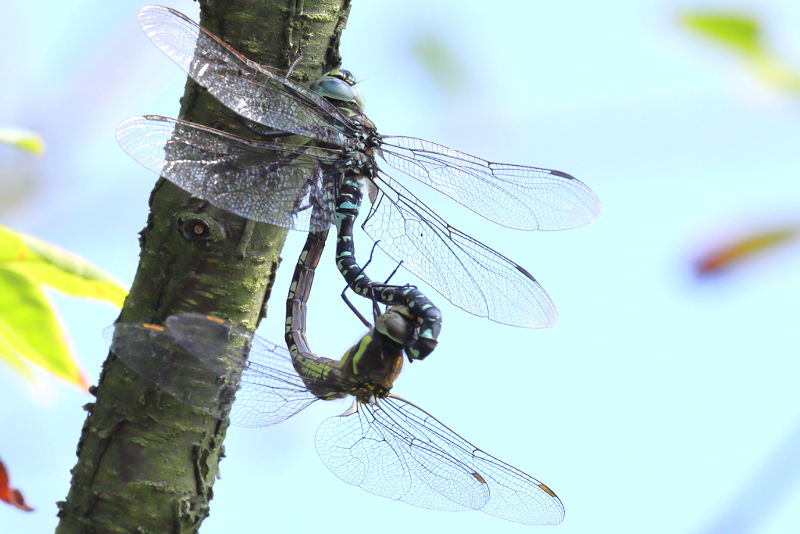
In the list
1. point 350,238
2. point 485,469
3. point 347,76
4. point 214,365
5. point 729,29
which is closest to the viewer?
point 729,29

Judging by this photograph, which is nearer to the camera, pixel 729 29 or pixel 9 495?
pixel 729 29

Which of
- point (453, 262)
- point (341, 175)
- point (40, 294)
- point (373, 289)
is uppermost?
point (341, 175)

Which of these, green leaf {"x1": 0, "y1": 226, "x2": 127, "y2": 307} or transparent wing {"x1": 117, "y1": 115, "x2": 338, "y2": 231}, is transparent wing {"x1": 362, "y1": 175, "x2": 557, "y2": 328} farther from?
green leaf {"x1": 0, "y1": 226, "x2": 127, "y2": 307}

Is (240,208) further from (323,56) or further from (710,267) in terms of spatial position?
(710,267)

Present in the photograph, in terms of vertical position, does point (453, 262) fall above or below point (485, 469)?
above

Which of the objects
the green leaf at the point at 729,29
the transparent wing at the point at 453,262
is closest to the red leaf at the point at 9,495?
the transparent wing at the point at 453,262

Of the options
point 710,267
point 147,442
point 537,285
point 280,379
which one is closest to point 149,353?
point 147,442

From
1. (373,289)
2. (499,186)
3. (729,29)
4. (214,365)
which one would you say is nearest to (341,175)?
(373,289)

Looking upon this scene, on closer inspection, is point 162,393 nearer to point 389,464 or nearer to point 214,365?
point 214,365
